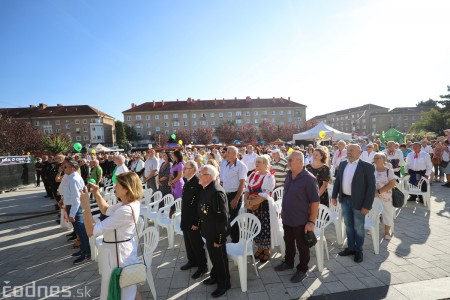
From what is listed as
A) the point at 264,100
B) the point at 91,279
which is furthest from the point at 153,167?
the point at 264,100

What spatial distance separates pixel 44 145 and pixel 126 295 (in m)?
40.5

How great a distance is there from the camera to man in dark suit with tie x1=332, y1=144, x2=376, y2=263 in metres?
3.64

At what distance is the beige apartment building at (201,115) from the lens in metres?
62.8

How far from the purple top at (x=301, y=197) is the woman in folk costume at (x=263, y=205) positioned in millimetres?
583

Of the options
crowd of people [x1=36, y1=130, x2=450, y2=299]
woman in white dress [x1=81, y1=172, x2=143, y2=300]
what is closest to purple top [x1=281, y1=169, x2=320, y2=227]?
crowd of people [x1=36, y1=130, x2=450, y2=299]

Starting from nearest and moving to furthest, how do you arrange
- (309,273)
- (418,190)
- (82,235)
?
(309,273) < (82,235) < (418,190)

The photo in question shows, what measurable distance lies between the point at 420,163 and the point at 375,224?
14.9 feet

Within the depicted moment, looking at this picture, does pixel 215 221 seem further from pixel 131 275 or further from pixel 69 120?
pixel 69 120

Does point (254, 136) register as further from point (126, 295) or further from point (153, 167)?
point (126, 295)

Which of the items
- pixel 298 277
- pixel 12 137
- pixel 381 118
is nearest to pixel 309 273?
pixel 298 277

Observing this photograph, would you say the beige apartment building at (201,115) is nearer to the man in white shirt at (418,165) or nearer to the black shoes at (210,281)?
the man in white shirt at (418,165)

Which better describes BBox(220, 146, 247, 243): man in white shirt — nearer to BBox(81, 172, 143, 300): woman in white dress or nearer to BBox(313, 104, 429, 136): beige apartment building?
BBox(81, 172, 143, 300): woman in white dress

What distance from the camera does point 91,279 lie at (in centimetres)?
368

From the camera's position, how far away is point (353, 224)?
12.8ft
